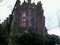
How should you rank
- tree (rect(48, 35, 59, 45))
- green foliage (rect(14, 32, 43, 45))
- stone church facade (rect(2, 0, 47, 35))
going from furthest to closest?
stone church facade (rect(2, 0, 47, 35)), tree (rect(48, 35, 59, 45)), green foliage (rect(14, 32, 43, 45))

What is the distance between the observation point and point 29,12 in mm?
31750

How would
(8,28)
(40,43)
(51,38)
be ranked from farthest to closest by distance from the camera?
(51,38)
(40,43)
(8,28)

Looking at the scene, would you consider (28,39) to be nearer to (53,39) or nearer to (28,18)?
(53,39)

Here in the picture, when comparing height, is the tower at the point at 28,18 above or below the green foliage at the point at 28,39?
above

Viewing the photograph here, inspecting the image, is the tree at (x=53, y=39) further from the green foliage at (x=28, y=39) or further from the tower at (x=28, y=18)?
the tower at (x=28, y=18)

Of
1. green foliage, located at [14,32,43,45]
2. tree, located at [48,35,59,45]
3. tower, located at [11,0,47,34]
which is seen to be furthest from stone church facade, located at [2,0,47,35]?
green foliage, located at [14,32,43,45]

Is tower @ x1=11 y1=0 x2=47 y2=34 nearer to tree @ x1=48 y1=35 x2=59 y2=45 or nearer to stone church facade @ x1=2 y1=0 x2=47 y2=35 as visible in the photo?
stone church facade @ x1=2 y1=0 x2=47 y2=35

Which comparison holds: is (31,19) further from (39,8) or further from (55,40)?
(55,40)

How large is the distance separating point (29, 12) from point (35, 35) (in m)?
7.95

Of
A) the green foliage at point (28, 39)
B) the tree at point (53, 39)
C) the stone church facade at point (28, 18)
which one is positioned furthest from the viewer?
the stone church facade at point (28, 18)

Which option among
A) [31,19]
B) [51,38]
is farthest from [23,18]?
[51,38]

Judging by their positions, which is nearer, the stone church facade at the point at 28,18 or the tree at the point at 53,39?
the tree at the point at 53,39

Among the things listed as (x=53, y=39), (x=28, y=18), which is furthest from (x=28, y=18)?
(x=53, y=39)

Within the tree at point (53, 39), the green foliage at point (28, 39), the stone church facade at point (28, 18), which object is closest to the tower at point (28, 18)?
the stone church facade at point (28, 18)
